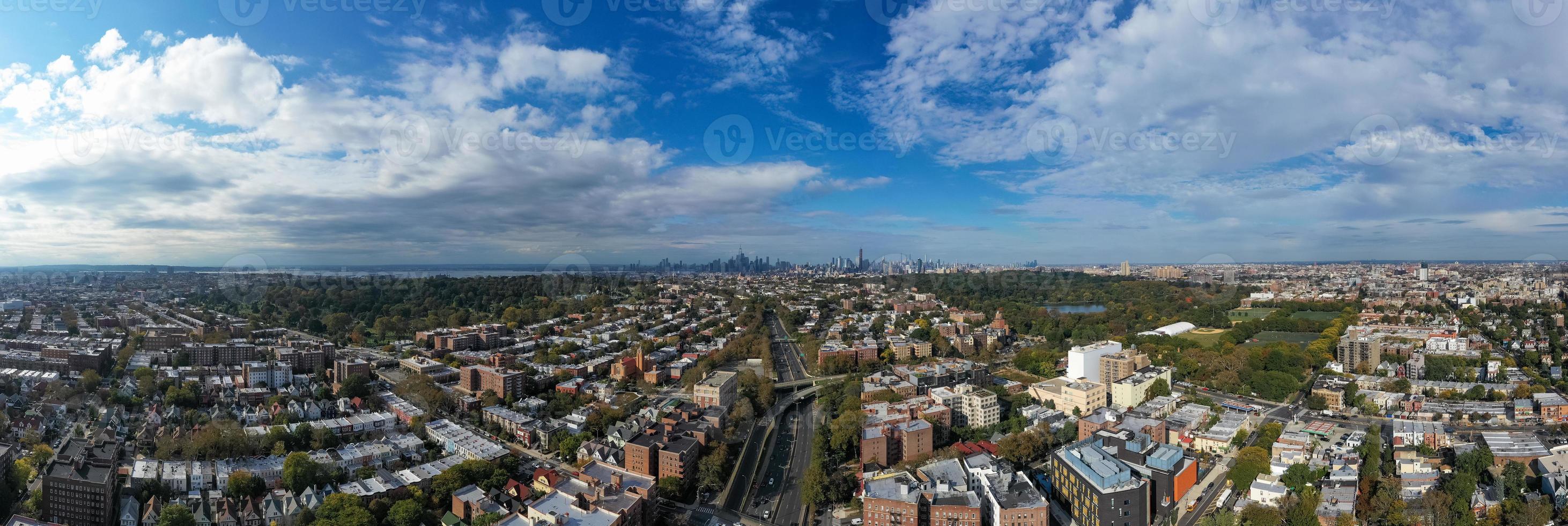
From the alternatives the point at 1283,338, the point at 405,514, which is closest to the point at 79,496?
the point at 405,514

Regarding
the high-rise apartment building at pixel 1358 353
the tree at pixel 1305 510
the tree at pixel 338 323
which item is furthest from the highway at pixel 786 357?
the tree at pixel 338 323

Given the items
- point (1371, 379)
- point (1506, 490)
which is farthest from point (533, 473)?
point (1371, 379)

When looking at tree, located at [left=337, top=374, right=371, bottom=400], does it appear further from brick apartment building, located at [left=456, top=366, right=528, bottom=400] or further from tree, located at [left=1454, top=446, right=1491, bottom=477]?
tree, located at [left=1454, top=446, right=1491, bottom=477]

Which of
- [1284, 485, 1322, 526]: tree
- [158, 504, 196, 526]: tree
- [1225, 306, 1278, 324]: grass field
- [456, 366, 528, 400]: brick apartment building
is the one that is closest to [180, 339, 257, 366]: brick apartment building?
[456, 366, 528, 400]: brick apartment building

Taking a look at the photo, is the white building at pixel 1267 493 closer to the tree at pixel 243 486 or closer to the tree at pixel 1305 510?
the tree at pixel 1305 510

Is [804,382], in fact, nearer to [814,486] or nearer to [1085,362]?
[1085,362]

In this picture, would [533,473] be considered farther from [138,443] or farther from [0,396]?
[0,396]
